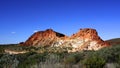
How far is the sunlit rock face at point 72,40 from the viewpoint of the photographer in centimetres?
4380

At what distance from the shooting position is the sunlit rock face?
43803mm

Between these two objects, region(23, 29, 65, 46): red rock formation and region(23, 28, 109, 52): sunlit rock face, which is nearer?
region(23, 28, 109, 52): sunlit rock face

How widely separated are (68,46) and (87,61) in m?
19.5

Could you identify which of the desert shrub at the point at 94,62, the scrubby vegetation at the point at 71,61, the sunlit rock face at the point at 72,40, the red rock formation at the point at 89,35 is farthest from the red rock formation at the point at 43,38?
the desert shrub at the point at 94,62

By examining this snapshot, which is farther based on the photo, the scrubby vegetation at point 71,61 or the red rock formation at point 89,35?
the red rock formation at point 89,35

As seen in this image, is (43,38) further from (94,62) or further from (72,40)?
(94,62)

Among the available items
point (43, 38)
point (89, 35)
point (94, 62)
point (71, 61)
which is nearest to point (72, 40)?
point (89, 35)

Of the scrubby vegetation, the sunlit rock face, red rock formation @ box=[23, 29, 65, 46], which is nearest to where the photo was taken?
the scrubby vegetation

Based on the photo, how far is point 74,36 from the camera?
46.9m

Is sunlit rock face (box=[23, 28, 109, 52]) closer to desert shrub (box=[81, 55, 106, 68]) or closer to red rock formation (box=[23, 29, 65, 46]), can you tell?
red rock formation (box=[23, 29, 65, 46])

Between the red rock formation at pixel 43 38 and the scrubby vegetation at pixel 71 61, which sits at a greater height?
the red rock formation at pixel 43 38

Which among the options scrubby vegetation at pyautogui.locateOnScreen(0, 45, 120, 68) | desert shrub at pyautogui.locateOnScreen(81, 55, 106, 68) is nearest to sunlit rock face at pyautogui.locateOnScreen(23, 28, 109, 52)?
scrubby vegetation at pyautogui.locateOnScreen(0, 45, 120, 68)

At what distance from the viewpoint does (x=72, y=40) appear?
153ft

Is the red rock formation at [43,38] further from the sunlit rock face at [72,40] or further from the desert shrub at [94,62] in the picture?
the desert shrub at [94,62]
